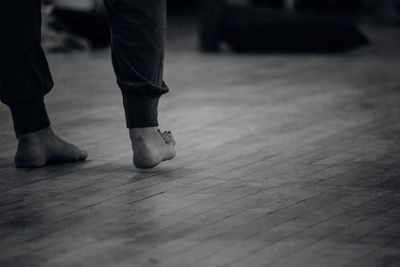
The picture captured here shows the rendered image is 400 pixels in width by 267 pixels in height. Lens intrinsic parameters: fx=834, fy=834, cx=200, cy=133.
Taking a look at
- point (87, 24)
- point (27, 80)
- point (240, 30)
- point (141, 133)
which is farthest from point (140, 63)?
point (87, 24)

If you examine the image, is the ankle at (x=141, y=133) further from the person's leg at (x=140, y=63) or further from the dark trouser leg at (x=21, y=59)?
the dark trouser leg at (x=21, y=59)

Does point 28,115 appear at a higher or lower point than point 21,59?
lower

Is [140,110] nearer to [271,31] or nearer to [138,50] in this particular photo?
[138,50]

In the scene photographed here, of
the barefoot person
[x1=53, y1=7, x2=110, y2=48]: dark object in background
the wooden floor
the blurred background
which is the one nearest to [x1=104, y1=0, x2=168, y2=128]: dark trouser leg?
the barefoot person

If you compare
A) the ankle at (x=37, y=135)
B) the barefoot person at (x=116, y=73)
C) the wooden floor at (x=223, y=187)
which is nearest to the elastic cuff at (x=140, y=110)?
the barefoot person at (x=116, y=73)

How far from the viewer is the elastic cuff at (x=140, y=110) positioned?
2.16m

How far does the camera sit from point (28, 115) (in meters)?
2.23

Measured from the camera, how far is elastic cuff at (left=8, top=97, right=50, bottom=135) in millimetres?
2224

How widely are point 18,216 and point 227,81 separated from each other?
2596mm

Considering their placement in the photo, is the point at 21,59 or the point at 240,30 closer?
the point at 21,59

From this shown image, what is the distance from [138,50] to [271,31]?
3709 millimetres

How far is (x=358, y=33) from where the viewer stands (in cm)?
591

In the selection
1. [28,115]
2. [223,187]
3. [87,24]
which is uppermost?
[28,115]

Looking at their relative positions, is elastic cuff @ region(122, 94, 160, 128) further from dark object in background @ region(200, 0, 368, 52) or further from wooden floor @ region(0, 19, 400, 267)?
dark object in background @ region(200, 0, 368, 52)
